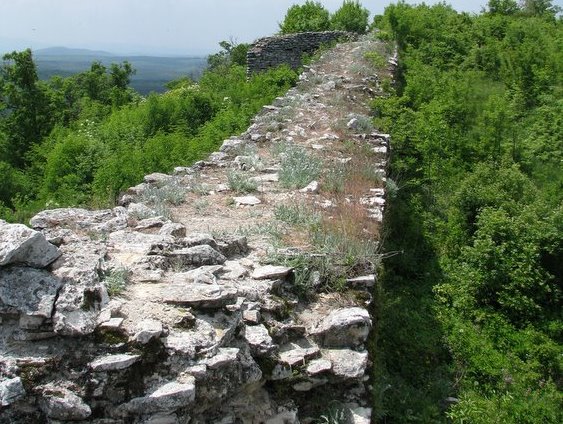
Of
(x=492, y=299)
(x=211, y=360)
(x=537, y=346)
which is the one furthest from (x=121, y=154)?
(x=211, y=360)

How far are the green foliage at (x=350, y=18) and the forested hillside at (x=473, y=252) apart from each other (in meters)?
6.71

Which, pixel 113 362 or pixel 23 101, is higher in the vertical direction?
pixel 113 362

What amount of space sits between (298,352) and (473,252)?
4.39 metres

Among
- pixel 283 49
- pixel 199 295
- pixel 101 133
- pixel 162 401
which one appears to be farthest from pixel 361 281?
pixel 283 49

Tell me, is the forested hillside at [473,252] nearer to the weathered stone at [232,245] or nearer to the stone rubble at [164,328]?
the stone rubble at [164,328]

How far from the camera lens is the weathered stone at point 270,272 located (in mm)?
4137

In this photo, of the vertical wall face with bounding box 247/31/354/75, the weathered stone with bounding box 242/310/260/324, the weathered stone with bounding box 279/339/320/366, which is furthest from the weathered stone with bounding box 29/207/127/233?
the vertical wall face with bounding box 247/31/354/75

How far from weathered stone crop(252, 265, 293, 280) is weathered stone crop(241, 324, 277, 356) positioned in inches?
23.4

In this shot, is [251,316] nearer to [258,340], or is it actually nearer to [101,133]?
[258,340]

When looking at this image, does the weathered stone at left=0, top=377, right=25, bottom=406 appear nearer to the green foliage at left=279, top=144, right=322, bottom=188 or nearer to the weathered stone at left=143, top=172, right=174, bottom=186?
the weathered stone at left=143, top=172, right=174, bottom=186

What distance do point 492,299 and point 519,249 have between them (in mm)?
752

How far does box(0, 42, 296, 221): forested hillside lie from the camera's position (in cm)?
966

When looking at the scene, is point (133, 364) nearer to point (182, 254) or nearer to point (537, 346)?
point (182, 254)

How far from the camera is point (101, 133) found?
12828 mm
